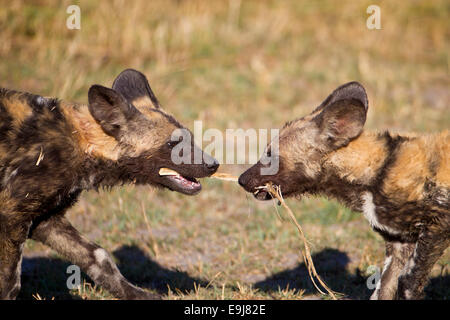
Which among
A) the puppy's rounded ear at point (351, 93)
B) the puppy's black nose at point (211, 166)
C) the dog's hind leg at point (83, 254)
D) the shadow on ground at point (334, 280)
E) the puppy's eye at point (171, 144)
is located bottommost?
the shadow on ground at point (334, 280)

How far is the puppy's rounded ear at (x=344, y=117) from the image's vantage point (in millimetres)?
4629

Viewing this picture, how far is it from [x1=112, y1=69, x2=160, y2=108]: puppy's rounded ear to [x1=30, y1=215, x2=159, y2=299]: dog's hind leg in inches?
44.6

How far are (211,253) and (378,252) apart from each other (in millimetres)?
1508

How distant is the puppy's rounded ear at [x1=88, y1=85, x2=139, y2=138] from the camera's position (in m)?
4.76

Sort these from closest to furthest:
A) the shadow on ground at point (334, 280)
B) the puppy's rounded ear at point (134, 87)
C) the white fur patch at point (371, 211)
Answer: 1. the white fur patch at point (371, 211)
2. the shadow on ground at point (334, 280)
3. the puppy's rounded ear at point (134, 87)

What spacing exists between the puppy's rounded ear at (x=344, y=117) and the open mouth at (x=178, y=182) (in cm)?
108

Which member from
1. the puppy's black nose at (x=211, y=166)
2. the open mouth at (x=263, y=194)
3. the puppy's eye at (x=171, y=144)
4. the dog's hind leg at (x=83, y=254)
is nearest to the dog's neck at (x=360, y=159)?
the open mouth at (x=263, y=194)

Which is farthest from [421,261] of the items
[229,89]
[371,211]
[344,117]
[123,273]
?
[229,89]

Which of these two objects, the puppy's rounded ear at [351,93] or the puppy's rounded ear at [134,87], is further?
the puppy's rounded ear at [134,87]

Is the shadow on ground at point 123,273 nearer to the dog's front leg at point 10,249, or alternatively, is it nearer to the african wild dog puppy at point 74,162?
the african wild dog puppy at point 74,162

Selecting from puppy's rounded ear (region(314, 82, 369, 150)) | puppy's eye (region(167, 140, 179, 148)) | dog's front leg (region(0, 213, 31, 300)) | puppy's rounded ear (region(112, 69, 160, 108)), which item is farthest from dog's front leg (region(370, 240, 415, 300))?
dog's front leg (region(0, 213, 31, 300))

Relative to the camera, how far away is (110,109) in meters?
4.85

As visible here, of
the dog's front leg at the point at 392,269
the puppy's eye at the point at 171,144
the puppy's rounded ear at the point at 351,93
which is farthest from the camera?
the puppy's eye at the point at 171,144

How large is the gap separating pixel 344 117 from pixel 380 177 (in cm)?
49
